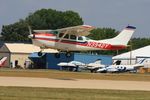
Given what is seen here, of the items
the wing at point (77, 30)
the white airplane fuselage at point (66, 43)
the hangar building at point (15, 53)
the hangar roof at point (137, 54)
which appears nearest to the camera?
the white airplane fuselage at point (66, 43)

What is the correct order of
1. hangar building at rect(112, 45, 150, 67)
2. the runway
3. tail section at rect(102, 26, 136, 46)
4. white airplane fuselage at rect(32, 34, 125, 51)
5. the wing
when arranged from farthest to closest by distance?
1. hangar building at rect(112, 45, 150, 67)
2. tail section at rect(102, 26, 136, 46)
3. the wing
4. white airplane fuselage at rect(32, 34, 125, 51)
5. the runway

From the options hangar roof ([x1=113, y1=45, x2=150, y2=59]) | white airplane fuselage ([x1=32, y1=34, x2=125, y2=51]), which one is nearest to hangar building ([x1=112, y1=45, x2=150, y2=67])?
hangar roof ([x1=113, y1=45, x2=150, y2=59])

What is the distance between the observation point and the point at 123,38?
7331cm

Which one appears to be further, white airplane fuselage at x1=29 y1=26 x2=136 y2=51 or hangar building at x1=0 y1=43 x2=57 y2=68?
hangar building at x1=0 y1=43 x2=57 y2=68

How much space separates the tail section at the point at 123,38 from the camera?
69.2m

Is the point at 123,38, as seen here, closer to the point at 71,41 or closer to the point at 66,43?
the point at 71,41

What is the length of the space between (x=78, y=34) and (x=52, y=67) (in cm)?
3257

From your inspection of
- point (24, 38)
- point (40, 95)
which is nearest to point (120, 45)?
point (40, 95)

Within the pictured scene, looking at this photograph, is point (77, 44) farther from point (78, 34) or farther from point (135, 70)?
point (135, 70)

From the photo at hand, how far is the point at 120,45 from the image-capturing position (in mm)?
69375

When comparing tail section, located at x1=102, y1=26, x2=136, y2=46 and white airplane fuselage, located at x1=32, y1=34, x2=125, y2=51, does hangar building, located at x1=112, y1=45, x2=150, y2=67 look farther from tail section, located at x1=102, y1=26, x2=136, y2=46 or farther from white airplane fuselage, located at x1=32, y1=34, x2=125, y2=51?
white airplane fuselage, located at x1=32, y1=34, x2=125, y2=51

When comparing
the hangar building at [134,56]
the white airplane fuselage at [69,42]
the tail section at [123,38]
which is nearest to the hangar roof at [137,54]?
the hangar building at [134,56]

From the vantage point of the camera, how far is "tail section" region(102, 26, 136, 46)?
69.2 metres

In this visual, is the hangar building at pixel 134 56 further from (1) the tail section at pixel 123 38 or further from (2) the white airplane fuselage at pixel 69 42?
(2) the white airplane fuselage at pixel 69 42
